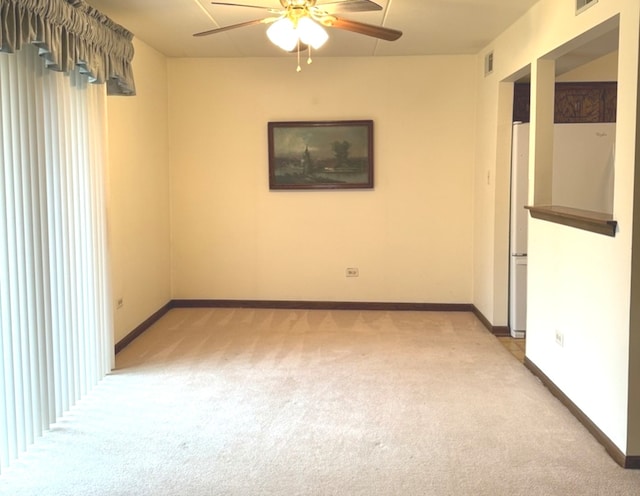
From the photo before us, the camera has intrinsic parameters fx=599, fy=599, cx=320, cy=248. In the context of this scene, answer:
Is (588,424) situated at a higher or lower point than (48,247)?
lower

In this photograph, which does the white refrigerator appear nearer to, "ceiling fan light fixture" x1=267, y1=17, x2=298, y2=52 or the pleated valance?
"ceiling fan light fixture" x1=267, y1=17, x2=298, y2=52

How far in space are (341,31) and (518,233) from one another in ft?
7.24

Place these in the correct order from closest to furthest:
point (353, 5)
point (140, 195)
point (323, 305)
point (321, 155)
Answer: point (353, 5) < point (140, 195) < point (321, 155) < point (323, 305)

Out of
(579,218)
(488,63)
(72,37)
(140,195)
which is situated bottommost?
(579,218)

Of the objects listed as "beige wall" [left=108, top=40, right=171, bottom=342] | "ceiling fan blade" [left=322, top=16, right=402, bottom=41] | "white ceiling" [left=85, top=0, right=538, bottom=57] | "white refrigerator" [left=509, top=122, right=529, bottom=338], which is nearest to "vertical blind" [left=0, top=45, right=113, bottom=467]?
"beige wall" [left=108, top=40, right=171, bottom=342]

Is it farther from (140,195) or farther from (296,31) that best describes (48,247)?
(140,195)

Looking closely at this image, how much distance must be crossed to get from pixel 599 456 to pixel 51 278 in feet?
9.90

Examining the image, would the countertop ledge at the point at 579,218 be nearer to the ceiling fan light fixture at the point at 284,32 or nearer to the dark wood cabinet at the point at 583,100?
the dark wood cabinet at the point at 583,100

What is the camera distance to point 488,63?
537 cm

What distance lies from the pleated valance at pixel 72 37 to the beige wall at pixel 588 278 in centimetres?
277

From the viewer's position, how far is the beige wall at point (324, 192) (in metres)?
5.88

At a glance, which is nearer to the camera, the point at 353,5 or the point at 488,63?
the point at 353,5

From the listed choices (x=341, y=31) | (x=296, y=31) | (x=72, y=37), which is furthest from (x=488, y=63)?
(x=72, y=37)

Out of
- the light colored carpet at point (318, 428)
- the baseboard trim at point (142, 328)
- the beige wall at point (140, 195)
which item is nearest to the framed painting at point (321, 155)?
the beige wall at point (140, 195)
